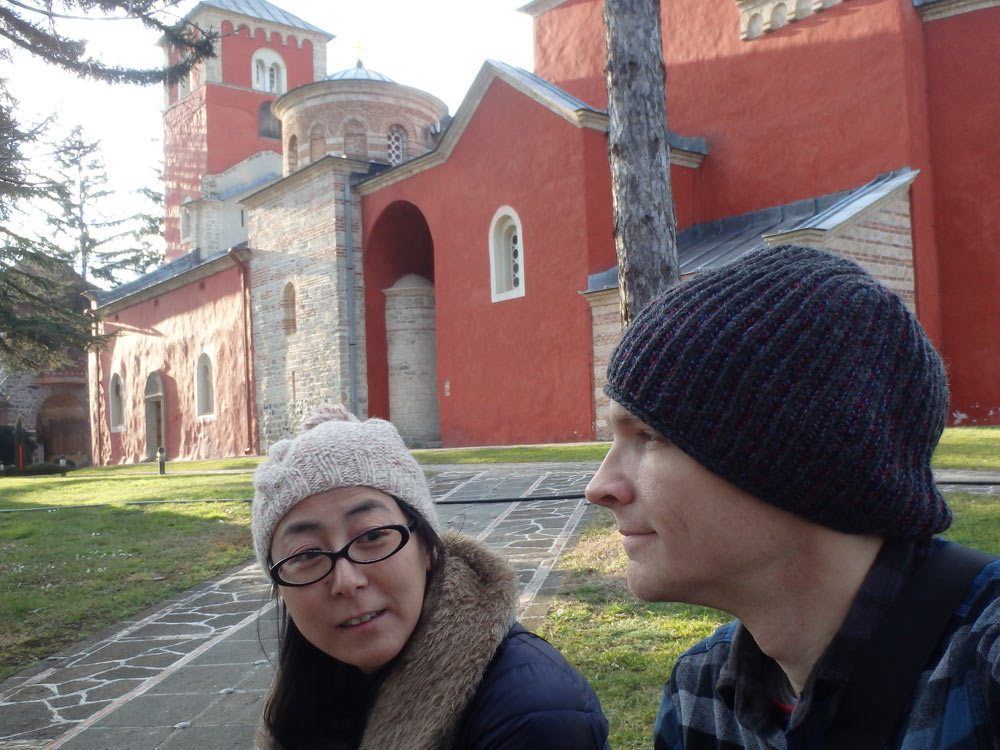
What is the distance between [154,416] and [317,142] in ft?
37.9

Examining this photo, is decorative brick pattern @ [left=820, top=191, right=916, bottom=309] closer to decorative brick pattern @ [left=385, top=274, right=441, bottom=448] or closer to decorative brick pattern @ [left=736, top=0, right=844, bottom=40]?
decorative brick pattern @ [left=736, top=0, right=844, bottom=40]

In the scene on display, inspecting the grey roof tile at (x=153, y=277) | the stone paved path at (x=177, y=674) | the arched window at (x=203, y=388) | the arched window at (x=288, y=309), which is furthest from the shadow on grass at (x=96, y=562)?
the grey roof tile at (x=153, y=277)

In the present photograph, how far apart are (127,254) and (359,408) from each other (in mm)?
28081

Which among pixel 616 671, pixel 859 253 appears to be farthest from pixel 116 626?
pixel 859 253

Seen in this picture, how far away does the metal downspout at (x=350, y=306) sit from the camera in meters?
20.2

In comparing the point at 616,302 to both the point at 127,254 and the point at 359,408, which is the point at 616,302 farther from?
the point at 127,254

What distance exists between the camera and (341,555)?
1832mm

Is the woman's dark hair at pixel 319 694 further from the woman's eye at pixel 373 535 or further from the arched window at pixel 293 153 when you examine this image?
the arched window at pixel 293 153

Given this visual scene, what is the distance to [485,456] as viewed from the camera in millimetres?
14305

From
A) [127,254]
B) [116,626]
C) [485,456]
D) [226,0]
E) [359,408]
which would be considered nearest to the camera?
[116,626]

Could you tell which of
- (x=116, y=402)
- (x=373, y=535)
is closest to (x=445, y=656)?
(x=373, y=535)

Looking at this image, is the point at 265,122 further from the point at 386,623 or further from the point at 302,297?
the point at 386,623

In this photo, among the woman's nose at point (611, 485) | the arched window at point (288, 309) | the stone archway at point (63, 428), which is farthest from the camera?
the stone archway at point (63, 428)

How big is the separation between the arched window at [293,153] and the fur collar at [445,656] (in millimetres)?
22570
